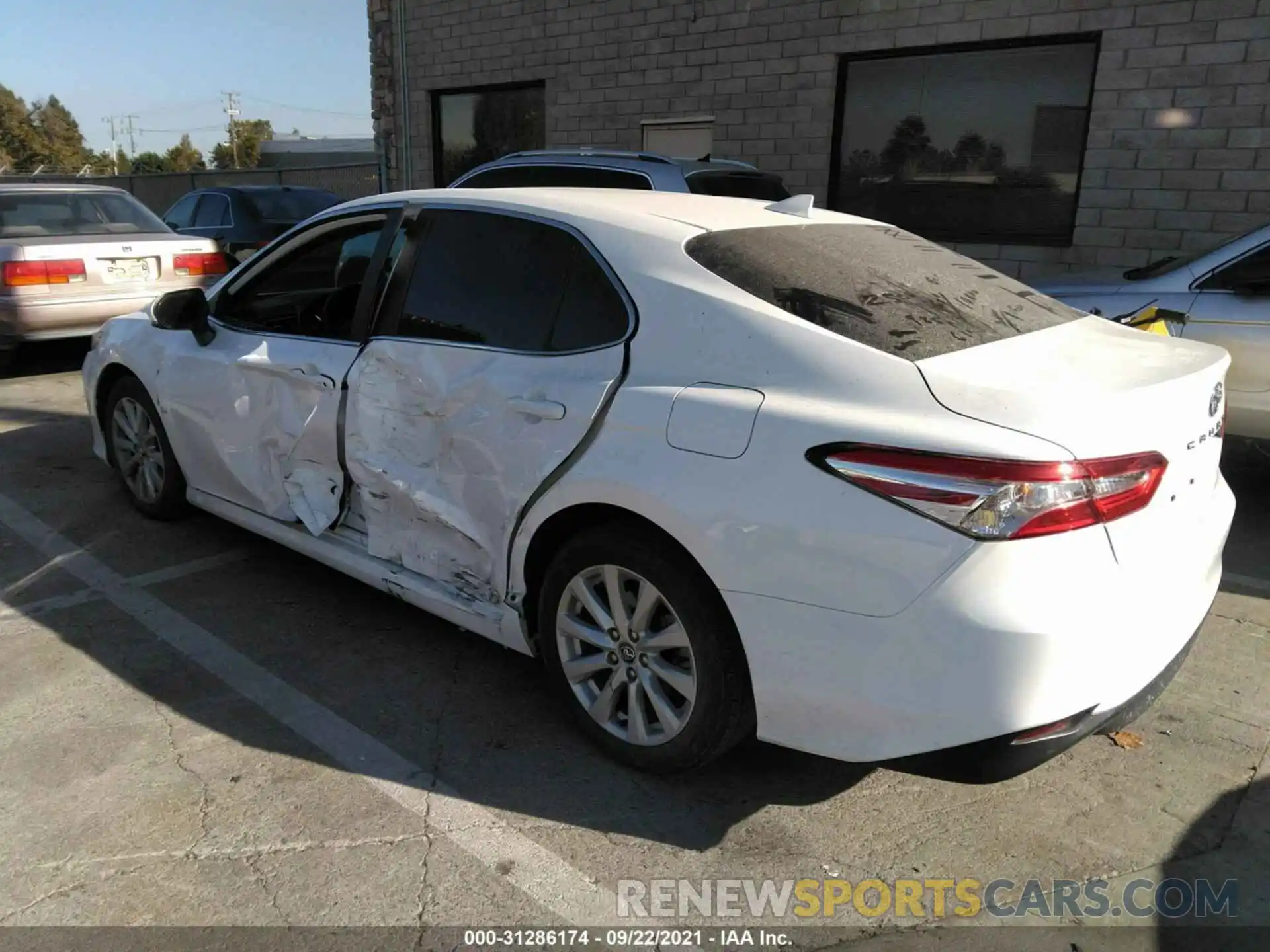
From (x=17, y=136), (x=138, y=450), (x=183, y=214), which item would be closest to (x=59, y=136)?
(x=17, y=136)

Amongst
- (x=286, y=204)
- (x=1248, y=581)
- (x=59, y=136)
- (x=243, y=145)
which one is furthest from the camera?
(x=243, y=145)

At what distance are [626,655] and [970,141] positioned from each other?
851cm

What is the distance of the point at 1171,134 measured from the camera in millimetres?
8461

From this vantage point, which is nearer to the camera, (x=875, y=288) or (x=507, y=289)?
(x=875, y=288)

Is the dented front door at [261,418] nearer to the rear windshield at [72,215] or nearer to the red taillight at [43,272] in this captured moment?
the red taillight at [43,272]

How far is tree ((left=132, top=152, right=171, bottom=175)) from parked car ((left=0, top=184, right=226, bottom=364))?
3311 inches

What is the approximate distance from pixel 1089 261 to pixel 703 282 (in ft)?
24.8

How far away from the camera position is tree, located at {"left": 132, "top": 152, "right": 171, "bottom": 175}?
8431 cm

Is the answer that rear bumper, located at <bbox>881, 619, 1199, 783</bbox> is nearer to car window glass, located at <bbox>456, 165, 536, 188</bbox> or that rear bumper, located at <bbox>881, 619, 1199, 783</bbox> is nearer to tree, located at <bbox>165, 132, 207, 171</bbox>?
car window glass, located at <bbox>456, 165, 536, 188</bbox>

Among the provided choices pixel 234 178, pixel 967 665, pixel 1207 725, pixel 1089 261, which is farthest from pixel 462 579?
pixel 234 178

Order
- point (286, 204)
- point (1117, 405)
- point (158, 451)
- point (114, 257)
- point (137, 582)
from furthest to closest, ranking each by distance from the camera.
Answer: point (286, 204) → point (114, 257) → point (158, 451) → point (137, 582) → point (1117, 405)

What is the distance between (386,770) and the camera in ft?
9.95

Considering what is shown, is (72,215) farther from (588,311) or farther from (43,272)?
(588,311)

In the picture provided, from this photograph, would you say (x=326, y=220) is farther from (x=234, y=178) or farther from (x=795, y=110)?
(x=234, y=178)
